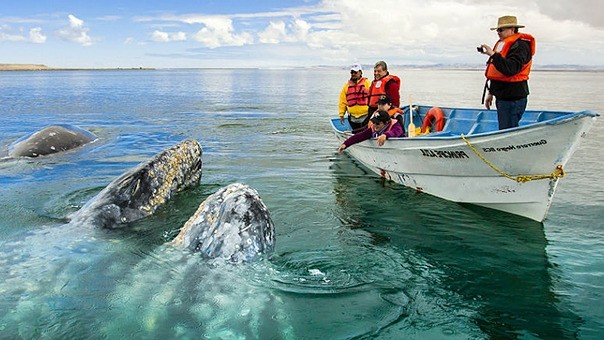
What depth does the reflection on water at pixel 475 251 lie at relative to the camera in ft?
17.4

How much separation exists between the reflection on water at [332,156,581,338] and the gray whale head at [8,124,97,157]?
8362 mm

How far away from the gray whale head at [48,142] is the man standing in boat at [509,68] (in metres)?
11.5

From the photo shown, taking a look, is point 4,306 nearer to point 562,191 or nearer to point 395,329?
point 395,329

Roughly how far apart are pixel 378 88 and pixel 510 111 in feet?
13.8

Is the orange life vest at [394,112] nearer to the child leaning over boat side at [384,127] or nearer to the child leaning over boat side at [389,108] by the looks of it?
the child leaning over boat side at [389,108]

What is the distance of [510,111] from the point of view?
8.66m

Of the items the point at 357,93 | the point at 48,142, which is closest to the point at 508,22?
the point at 357,93

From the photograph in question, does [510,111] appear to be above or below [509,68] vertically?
below

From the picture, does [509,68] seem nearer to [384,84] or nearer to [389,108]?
[389,108]

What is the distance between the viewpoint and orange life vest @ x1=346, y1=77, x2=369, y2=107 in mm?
13578

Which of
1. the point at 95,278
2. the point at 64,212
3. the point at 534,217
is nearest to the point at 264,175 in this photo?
the point at 64,212

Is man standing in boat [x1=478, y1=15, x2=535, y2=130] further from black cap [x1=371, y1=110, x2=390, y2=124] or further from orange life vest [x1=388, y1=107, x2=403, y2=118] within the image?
orange life vest [x1=388, y1=107, x2=403, y2=118]

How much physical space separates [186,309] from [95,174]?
7859 mm

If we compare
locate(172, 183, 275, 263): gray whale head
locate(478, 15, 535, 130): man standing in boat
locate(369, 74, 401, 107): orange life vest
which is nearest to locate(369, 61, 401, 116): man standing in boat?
locate(369, 74, 401, 107): orange life vest
